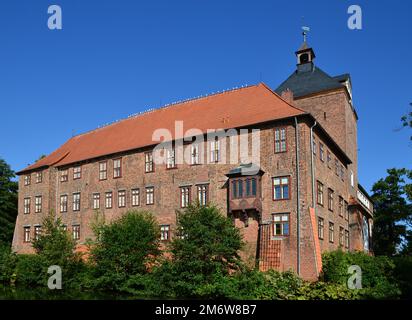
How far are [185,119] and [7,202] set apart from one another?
29.8m

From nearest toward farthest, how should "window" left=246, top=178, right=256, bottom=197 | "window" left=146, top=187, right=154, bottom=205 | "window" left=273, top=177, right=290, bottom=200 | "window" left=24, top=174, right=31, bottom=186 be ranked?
"window" left=273, top=177, right=290, bottom=200 → "window" left=246, top=178, right=256, bottom=197 → "window" left=146, top=187, right=154, bottom=205 → "window" left=24, top=174, right=31, bottom=186

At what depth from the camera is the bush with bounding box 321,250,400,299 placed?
1001 inches

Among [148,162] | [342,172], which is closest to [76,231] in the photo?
[148,162]

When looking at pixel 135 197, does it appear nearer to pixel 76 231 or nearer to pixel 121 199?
pixel 121 199

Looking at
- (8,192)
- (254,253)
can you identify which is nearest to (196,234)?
(254,253)

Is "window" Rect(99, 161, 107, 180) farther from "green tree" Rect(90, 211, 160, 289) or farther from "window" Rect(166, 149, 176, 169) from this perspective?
"green tree" Rect(90, 211, 160, 289)

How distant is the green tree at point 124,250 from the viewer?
28453 mm

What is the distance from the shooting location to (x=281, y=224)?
26859 millimetres

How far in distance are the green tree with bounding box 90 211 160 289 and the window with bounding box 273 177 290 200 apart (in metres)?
8.21

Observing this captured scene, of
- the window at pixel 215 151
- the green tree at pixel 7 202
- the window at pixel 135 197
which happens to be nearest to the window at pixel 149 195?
the window at pixel 135 197

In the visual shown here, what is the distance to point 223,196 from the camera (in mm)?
29219

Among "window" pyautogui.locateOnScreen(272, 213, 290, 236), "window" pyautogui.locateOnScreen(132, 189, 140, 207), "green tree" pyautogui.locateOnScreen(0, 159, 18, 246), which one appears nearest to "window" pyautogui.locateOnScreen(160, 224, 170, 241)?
"window" pyautogui.locateOnScreen(132, 189, 140, 207)

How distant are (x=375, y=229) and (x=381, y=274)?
32.3m

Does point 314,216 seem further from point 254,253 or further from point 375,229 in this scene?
point 375,229
